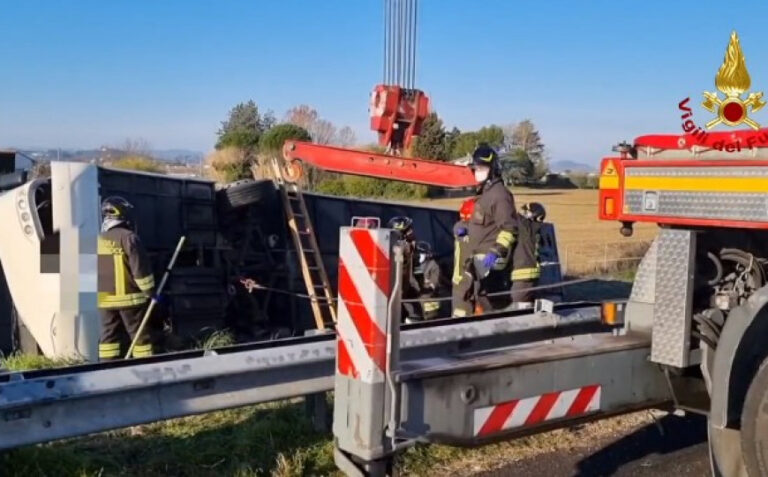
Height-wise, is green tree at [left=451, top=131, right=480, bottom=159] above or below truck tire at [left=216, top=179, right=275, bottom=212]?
above

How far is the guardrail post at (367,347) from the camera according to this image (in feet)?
10.9

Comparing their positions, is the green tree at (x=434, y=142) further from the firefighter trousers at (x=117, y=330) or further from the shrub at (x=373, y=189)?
the firefighter trousers at (x=117, y=330)

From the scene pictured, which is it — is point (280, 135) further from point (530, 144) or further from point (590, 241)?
point (530, 144)

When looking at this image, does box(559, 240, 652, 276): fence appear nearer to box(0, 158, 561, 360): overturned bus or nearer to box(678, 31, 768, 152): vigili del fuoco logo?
box(0, 158, 561, 360): overturned bus

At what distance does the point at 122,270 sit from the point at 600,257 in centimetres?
1352

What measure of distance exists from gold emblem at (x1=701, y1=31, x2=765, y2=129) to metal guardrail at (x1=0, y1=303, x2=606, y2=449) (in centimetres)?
177

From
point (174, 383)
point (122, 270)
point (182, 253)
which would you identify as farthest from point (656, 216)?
point (182, 253)

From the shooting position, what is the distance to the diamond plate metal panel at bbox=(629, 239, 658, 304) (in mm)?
4301

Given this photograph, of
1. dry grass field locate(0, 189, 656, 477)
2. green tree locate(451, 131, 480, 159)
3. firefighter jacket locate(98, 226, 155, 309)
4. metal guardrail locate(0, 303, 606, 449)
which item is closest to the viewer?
metal guardrail locate(0, 303, 606, 449)

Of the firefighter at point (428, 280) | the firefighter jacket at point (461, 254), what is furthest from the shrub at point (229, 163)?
the firefighter jacket at point (461, 254)

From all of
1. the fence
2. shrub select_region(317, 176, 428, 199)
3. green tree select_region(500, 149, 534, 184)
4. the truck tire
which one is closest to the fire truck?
the truck tire

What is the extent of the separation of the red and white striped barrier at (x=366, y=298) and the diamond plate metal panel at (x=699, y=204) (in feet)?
4.75

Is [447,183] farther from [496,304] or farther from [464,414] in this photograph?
[464,414]

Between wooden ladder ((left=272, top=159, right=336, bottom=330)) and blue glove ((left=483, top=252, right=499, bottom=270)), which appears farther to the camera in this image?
wooden ladder ((left=272, top=159, right=336, bottom=330))
